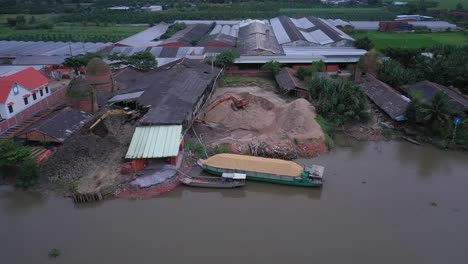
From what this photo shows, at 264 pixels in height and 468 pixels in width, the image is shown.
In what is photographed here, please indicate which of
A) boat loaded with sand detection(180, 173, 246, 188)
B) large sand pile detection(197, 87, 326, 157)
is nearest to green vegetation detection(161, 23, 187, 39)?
large sand pile detection(197, 87, 326, 157)

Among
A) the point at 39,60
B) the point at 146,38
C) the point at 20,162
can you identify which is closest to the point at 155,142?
the point at 20,162

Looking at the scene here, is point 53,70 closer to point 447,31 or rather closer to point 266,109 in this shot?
point 266,109

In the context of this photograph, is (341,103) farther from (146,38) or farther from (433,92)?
(146,38)

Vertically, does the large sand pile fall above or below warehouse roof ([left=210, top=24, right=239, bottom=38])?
below

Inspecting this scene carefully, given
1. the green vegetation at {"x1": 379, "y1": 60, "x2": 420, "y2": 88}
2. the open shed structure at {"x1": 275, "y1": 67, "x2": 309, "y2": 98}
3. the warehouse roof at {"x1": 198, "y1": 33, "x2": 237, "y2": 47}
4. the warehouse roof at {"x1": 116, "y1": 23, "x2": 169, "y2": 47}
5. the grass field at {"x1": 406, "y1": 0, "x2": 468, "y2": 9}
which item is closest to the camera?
the open shed structure at {"x1": 275, "y1": 67, "x2": 309, "y2": 98}

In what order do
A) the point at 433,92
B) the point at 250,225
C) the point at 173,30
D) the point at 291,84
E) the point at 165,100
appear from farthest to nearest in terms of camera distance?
the point at 173,30, the point at 291,84, the point at 433,92, the point at 165,100, the point at 250,225

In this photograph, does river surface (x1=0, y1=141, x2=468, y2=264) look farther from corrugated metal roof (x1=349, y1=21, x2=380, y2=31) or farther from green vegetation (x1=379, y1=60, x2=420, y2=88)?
corrugated metal roof (x1=349, y1=21, x2=380, y2=31)
